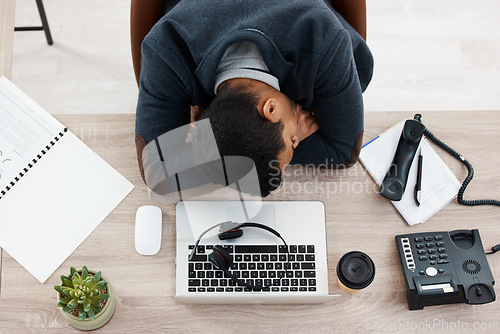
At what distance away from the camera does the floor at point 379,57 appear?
1.88m

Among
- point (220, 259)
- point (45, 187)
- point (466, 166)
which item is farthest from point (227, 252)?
point (466, 166)

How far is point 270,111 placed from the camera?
0.88 m

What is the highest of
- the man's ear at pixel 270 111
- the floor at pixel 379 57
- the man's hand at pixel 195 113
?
the man's ear at pixel 270 111

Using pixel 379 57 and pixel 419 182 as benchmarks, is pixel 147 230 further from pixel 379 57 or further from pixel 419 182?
pixel 379 57

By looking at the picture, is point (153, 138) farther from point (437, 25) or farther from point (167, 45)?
point (437, 25)

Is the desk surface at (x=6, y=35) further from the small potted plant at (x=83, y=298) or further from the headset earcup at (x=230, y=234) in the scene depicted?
the headset earcup at (x=230, y=234)

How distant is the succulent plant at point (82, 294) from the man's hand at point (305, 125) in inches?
22.1

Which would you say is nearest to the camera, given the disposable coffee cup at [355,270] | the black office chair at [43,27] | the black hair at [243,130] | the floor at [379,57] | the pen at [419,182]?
the black hair at [243,130]

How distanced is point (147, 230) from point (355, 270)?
47 centimetres

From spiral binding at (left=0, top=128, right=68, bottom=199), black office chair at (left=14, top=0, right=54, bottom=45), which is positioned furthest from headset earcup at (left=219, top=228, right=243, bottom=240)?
black office chair at (left=14, top=0, right=54, bottom=45)

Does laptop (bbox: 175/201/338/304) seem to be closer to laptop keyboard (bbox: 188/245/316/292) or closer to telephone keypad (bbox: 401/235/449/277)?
laptop keyboard (bbox: 188/245/316/292)

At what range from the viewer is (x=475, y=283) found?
3.50 feet

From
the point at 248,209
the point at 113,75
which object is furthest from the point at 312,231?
the point at 113,75

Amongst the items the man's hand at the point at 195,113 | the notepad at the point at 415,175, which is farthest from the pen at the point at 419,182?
the man's hand at the point at 195,113
